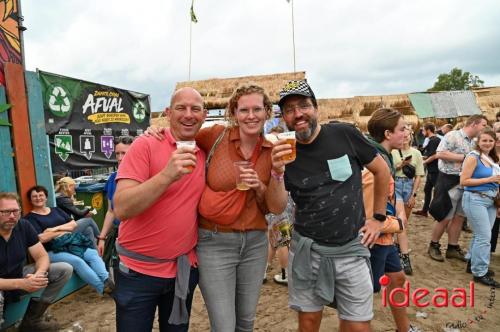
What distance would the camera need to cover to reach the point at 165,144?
186 cm

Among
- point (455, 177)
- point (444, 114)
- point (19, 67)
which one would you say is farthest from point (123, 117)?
point (444, 114)

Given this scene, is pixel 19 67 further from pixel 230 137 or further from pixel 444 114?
pixel 444 114

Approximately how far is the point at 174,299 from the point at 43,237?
2.36 metres

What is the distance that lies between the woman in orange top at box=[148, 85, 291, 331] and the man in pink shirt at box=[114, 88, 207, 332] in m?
0.09

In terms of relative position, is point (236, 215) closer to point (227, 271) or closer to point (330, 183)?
point (227, 271)

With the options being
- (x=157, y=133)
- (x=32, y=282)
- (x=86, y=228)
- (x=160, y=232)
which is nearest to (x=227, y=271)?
(x=160, y=232)

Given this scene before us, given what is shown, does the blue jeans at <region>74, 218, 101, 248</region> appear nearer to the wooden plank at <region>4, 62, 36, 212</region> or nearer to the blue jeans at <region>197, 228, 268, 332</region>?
the wooden plank at <region>4, 62, 36, 212</region>

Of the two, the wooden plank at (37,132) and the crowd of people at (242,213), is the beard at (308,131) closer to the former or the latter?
the crowd of people at (242,213)

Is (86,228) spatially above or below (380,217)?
below

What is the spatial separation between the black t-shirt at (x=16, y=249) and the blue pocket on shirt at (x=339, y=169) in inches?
109

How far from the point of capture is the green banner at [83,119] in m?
5.15

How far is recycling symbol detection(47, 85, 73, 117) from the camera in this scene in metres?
5.06

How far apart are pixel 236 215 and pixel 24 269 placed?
8.40ft

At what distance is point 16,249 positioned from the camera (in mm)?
2945
